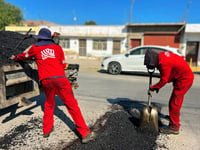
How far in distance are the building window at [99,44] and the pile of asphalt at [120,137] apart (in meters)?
16.8

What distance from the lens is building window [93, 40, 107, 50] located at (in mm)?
20266

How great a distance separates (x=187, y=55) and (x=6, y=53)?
16985 millimetres

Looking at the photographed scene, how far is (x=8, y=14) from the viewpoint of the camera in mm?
33062

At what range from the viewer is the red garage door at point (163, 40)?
1711 cm

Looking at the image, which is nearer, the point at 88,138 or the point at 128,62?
the point at 88,138

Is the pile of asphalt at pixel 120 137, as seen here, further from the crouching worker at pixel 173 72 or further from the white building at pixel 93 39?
the white building at pixel 93 39

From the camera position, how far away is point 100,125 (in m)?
3.71

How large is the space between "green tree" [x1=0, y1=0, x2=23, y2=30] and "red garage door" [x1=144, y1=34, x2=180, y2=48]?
74.9ft

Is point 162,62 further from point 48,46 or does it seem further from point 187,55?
point 187,55

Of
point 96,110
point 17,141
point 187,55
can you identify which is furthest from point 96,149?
point 187,55

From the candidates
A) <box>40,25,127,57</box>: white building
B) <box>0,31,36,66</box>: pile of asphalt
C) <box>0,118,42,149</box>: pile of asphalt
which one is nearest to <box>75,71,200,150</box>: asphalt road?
<box>0,118,42,149</box>: pile of asphalt

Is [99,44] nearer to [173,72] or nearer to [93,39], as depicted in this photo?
[93,39]

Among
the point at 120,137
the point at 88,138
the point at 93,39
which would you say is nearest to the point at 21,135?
the point at 88,138

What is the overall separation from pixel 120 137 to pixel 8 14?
36.7 metres
